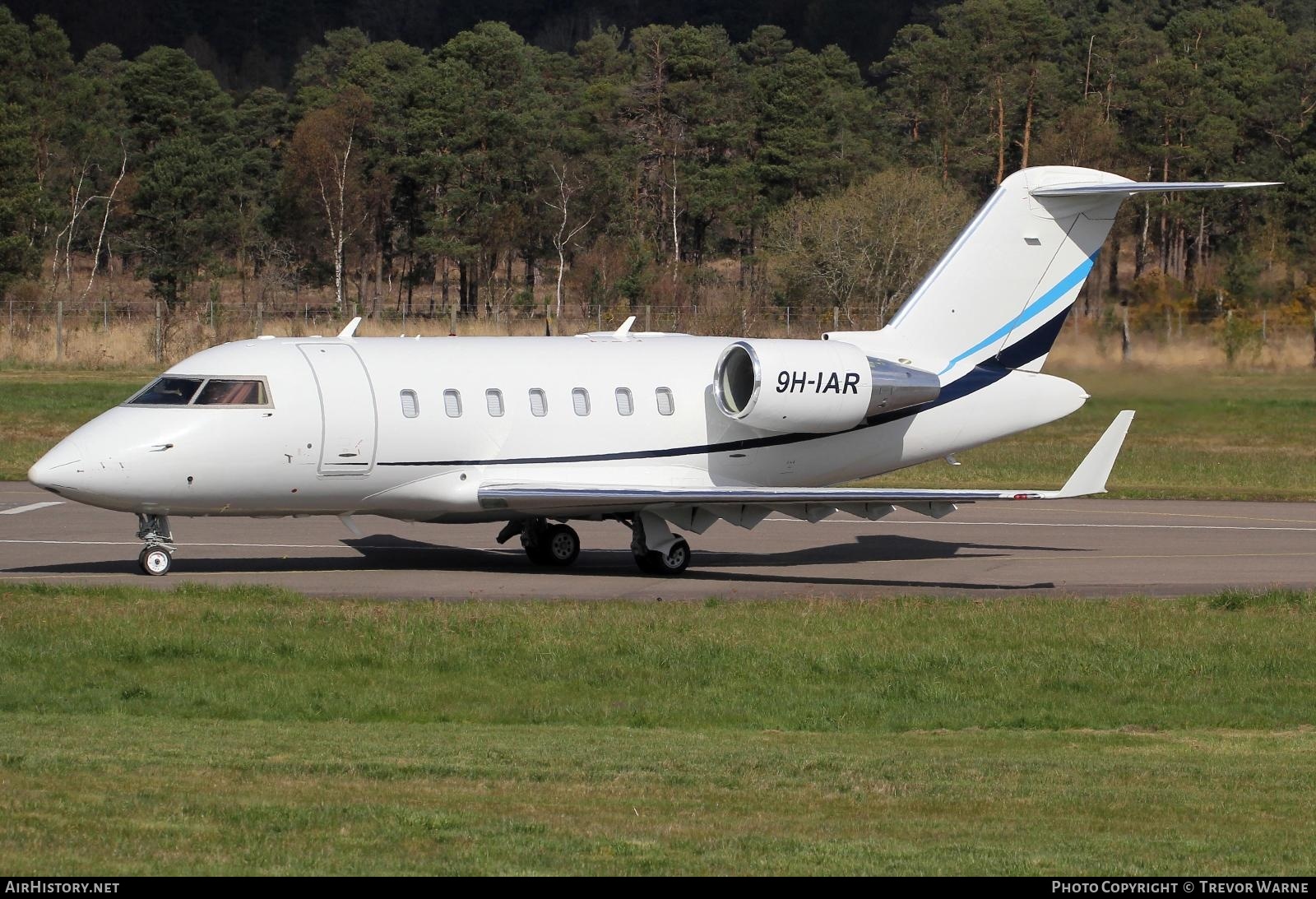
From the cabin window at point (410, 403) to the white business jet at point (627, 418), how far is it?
0.12 feet

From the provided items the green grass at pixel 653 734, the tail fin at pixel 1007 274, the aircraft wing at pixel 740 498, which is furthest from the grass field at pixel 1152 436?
the green grass at pixel 653 734

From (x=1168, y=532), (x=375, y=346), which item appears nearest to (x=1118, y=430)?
(x=1168, y=532)

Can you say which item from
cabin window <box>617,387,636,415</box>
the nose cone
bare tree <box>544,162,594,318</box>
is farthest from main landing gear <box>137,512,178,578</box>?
bare tree <box>544,162,594,318</box>

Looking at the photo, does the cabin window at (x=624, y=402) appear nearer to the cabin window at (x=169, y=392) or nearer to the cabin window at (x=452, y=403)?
the cabin window at (x=452, y=403)

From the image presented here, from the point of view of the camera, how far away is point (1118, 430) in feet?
74.4

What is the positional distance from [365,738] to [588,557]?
12.6 meters

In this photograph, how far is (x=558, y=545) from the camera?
84.1 feet

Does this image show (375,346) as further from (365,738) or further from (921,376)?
(365,738)

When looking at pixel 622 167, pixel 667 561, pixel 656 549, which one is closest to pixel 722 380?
pixel 656 549

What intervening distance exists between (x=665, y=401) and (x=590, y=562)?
2912mm

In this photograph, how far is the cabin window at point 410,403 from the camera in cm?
2370

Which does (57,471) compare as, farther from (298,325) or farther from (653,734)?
(298,325)

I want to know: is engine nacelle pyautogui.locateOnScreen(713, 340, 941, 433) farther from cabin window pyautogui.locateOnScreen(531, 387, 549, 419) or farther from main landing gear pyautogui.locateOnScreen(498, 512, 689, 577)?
cabin window pyautogui.locateOnScreen(531, 387, 549, 419)

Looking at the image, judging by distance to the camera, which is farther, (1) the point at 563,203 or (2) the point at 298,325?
(1) the point at 563,203
